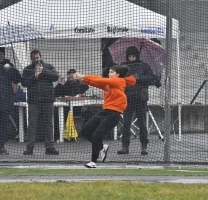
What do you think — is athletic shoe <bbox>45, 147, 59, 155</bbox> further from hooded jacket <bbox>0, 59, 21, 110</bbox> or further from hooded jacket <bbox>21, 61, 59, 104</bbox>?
hooded jacket <bbox>0, 59, 21, 110</bbox>

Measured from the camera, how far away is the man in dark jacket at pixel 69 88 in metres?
16.1

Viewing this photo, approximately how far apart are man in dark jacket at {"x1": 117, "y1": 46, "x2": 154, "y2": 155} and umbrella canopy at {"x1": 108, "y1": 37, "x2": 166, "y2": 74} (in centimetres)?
108

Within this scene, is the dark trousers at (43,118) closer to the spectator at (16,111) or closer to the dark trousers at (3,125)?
the dark trousers at (3,125)

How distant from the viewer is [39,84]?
1443 cm

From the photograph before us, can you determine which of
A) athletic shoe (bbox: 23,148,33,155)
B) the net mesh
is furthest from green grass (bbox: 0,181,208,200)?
athletic shoe (bbox: 23,148,33,155)

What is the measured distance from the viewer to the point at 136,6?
1530 centimetres

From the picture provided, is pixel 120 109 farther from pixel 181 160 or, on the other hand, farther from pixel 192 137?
pixel 192 137

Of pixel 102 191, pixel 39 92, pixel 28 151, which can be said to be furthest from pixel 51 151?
pixel 102 191

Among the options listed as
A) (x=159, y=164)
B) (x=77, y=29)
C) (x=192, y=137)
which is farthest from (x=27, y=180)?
(x=192, y=137)

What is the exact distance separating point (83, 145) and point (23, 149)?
4.55 ft

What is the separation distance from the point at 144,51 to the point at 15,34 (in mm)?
2972

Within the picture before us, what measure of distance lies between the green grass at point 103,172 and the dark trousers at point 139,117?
2444mm

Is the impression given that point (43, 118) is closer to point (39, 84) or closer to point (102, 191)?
point (39, 84)

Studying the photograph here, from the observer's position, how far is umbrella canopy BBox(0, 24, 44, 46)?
14719 millimetres
